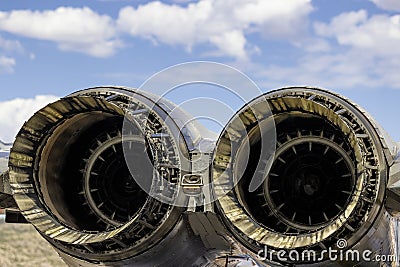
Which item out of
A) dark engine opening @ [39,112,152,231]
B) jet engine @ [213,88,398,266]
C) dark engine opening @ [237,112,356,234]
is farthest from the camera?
dark engine opening @ [39,112,152,231]

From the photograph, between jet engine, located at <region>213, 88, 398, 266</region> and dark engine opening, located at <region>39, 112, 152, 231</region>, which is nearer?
jet engine, located at <region>213, 88, 398, 266</region>

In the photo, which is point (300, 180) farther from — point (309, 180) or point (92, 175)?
point (92, 175)

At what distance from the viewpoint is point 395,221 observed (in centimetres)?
782

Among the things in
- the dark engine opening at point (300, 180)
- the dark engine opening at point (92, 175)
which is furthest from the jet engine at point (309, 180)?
the dark engine opening at point (92, 175)

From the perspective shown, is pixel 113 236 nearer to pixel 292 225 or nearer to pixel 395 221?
pixel 292 225

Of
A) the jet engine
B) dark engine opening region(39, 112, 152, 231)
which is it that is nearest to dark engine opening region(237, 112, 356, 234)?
the jet engine

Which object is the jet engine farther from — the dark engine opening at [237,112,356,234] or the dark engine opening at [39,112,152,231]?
the dark engine opening at [39,112,152,231]

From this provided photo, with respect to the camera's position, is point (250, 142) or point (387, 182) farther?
point (250, 142)

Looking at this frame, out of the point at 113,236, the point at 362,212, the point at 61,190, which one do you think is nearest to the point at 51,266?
the point at 61,190

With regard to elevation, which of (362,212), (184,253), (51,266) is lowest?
(51,266)

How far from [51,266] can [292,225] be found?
11862 mm

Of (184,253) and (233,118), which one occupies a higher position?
(233,118)

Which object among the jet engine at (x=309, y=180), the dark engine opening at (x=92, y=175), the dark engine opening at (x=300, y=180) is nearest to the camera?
the jet engine at (x=309, y=180)

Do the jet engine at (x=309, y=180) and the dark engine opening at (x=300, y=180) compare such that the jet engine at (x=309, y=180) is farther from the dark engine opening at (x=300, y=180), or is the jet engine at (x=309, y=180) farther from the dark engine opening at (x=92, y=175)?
the dark engine opening at (x=92, y=175)
